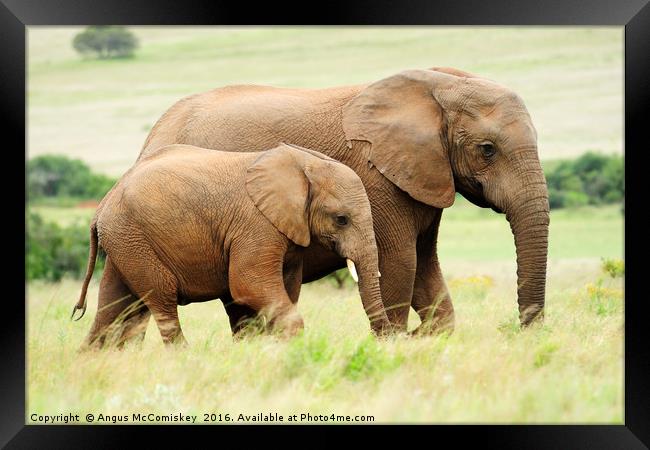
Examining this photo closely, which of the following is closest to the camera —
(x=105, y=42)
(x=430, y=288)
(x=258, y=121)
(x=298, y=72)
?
(x=258, y=121)

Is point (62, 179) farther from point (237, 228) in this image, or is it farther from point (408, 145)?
point (237, 228)

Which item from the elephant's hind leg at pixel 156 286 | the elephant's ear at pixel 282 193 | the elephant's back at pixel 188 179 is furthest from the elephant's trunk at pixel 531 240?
the elephant's hind leg at pixel 156 286

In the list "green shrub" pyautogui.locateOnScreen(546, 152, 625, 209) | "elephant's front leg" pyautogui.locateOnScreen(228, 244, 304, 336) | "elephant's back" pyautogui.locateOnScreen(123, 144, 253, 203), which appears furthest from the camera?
"green shrub" pyautogui.locateOnScreen(546, 152, 625, 209)

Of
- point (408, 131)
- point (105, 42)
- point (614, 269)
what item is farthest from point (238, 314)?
point (105, 42)

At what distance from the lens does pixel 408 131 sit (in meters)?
11.5

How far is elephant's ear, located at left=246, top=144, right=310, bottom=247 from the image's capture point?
10.4 m

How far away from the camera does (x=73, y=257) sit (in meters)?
24.2

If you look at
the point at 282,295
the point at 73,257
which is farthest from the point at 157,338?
the point at 73,257

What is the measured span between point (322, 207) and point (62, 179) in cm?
3615

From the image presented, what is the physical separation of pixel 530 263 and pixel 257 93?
10.8ft

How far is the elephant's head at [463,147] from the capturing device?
11.0m

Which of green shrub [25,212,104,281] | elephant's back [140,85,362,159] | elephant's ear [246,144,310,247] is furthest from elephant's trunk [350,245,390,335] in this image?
green shrub [25,212,104,281]

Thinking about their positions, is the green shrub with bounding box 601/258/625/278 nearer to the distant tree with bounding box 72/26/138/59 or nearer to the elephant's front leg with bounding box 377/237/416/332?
the elephant's front leg with bounding box 377/237/416/332

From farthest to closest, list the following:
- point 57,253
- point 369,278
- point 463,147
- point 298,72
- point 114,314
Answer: point 298,72 → point 57,253 → point 463,147 → point 114,314 → point 369,278
